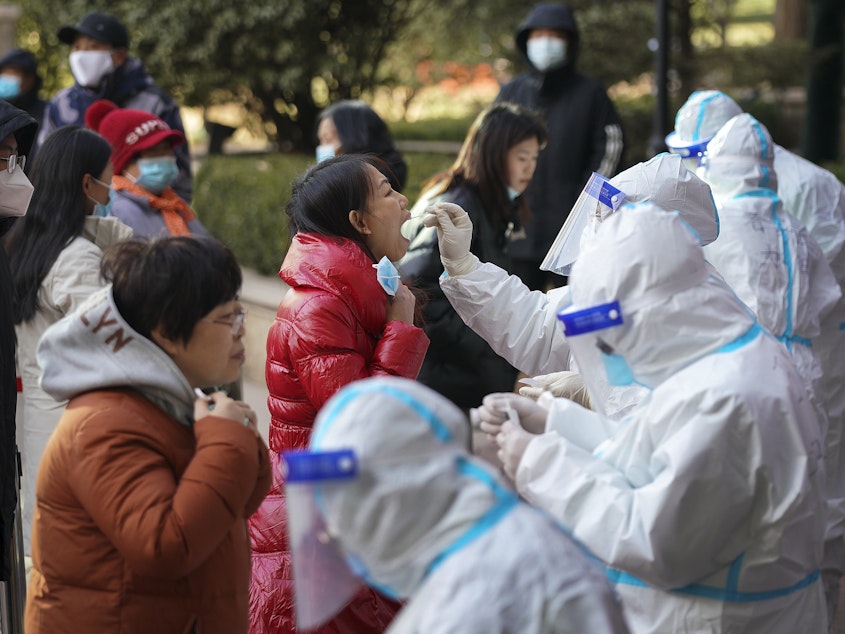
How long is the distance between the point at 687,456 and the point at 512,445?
0.39 meters

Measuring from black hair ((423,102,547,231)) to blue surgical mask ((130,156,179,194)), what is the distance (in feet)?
4.94

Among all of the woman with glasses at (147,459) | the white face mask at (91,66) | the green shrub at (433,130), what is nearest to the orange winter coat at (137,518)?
the woman with glasses at (147,459)

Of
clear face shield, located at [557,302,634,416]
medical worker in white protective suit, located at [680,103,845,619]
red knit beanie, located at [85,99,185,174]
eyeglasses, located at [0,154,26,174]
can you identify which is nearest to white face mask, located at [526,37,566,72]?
medical worker in white protective suit, located at [680,103,845,619]

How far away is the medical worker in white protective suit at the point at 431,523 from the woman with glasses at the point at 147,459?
57 cm

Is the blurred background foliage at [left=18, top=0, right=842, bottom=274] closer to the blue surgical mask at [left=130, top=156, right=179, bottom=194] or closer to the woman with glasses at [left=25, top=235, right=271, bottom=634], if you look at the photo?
the blue surgical mask at [left=130, top=156, right=179, bottom=194]

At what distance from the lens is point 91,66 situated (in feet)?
22.9

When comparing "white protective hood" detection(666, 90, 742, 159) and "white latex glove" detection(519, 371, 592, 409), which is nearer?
"white latex glove" detection(519, 371, 592, 409)

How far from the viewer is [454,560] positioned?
1.83 m

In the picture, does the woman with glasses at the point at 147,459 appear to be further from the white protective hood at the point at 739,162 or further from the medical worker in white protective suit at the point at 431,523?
the white protective hood at the point at 739,162

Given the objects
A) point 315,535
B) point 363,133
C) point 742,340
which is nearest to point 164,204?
point 363,133

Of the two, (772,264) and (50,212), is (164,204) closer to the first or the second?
(50,212)

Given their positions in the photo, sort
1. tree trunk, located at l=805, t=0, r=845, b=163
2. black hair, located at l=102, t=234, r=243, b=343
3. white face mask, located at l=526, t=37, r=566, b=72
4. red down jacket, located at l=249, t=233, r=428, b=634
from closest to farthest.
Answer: black hair, located at l=102, t=234, r=243, b=343 → red down jacket, located at l=249, t=233, r=428, b=634 → white face mask, located at l=526, t=37, r=566, b=72 → tree trunk, located at l=805, t=0, r=845, b=163

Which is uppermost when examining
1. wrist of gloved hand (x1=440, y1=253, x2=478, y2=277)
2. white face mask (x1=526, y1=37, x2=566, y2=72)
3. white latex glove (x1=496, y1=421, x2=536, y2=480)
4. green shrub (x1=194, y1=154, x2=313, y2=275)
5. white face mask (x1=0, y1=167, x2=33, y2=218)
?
white face mask (x1=0, y1=167, x2=33, y2=218)

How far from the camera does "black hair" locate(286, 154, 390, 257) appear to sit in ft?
11.5
